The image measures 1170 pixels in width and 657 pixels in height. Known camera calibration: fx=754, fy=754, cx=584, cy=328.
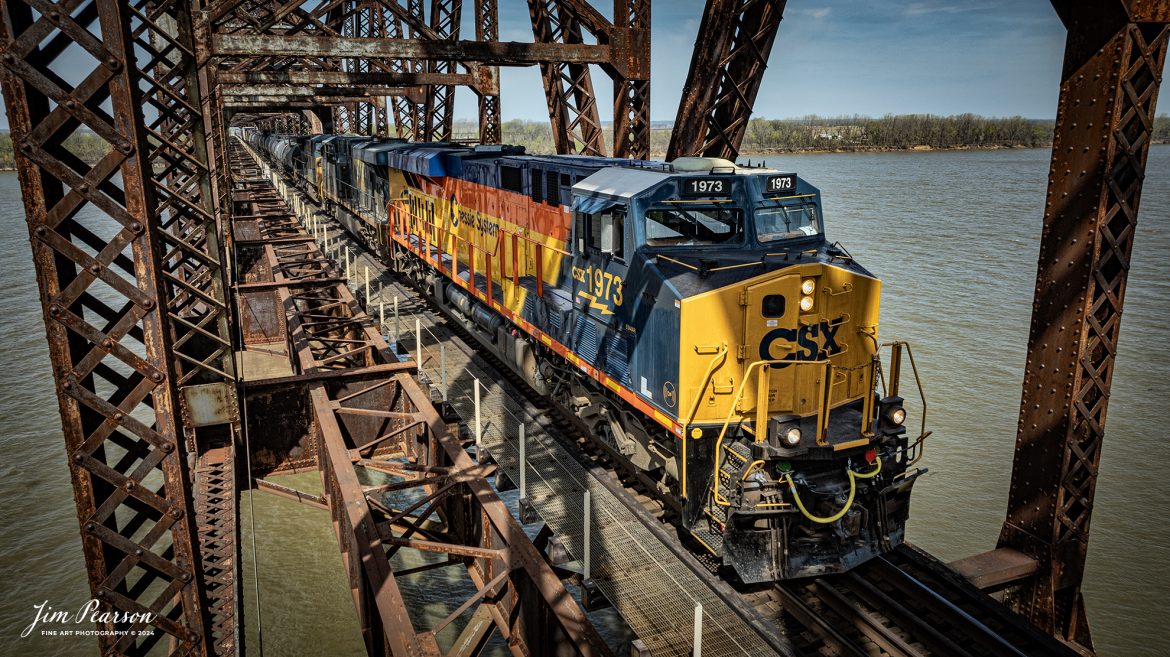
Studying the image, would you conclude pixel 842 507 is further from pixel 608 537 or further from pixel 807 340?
pixel 608 537

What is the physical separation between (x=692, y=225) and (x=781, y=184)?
4.29ft

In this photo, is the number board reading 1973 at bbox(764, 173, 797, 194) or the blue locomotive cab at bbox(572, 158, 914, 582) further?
the number board reading 1973 at bbox(764, 173, 797, 194)

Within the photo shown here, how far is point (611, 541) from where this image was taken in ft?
29.8

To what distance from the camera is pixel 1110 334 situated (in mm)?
7645

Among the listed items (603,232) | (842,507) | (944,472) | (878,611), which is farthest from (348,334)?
(944,472)

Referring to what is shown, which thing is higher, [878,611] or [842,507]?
[842,507]

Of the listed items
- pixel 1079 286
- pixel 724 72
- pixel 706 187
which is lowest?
pixel 1079 286

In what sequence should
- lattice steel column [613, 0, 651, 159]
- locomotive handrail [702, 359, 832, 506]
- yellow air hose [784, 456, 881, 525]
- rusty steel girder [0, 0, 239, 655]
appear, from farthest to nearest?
lattice steel column [613, 0, 651, 159] → locomotive handrail [702, 359, 832, 506] → yellow air hose [784, 456, 881, 525] → rusty steel girder [0, 0, 239, 655]

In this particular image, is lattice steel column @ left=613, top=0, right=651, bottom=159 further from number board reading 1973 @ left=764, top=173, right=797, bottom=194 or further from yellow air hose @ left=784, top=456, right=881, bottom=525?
yellow air hose @ left=784, top=456, right=881, bottom=525

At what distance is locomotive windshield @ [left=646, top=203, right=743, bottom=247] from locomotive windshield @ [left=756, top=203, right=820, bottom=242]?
31 centimetres

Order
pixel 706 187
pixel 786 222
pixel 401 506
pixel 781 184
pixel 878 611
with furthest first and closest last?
pixel 401 506 < pixel 786 222 < pixel 781 184 < pixel 706 187 < pixel 878 611

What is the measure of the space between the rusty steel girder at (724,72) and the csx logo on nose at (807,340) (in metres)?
2.84

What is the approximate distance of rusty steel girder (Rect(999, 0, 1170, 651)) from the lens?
6.99m

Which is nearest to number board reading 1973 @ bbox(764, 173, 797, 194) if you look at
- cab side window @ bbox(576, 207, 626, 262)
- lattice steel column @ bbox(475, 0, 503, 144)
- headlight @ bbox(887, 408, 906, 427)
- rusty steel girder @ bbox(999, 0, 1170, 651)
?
cab side window @ bbox(576, 207, 626, 262)
